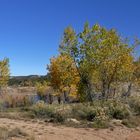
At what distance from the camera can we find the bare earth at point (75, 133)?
15.5 meters

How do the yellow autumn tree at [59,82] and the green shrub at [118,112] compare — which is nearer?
the green shrub at [118,112]

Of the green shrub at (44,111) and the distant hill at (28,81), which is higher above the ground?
the distant hill at (28,81)

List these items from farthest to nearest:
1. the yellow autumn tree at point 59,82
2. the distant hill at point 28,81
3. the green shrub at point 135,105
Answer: the distant hill at point 28,81 < the yellow autumn tree at point 59,82 < the green shrub at point 135,105

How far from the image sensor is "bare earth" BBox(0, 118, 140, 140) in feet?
51.0

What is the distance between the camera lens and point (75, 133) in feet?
54.3

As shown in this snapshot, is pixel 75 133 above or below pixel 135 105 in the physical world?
below

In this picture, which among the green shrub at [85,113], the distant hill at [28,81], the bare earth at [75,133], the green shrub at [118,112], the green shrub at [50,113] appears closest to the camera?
the bare earth at [75,133]

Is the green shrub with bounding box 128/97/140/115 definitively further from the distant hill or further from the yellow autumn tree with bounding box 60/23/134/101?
the distant hill

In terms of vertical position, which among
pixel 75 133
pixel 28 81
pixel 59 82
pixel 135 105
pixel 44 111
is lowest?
pixel 75 133

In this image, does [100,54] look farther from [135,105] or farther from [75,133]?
[75,133]

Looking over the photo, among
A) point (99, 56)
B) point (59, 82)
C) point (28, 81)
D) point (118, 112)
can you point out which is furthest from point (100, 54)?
point (28, 81)

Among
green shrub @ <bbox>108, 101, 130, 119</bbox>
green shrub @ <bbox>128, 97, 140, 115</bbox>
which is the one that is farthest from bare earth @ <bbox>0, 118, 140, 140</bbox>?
green shrub @ <bbox>128, 97, 140, 115</bbox>

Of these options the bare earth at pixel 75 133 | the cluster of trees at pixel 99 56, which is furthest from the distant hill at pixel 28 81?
the bare earth at pixel 75 133

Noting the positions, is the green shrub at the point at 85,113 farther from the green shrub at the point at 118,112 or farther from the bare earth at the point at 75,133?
the bare earth at the point at 75,133
